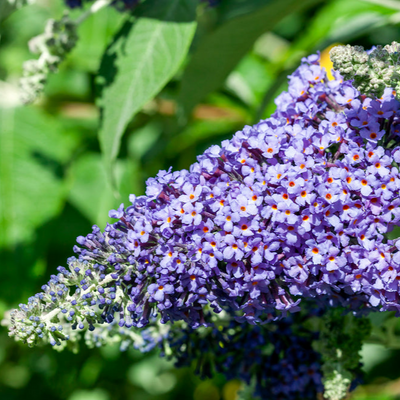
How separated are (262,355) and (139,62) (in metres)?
0.94

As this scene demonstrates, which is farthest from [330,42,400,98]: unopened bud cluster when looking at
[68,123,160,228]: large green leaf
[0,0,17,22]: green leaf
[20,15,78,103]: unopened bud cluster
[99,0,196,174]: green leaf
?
[68,123,160,228]: large green leaf

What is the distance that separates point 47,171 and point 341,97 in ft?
4.31

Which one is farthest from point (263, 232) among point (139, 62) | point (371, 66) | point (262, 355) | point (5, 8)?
point (5, 8)

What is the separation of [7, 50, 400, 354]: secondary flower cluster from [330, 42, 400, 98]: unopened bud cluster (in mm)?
38

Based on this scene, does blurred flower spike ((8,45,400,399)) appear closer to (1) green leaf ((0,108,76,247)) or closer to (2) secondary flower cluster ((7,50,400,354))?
(2) secondary flower cluster ((7,50,400,354))

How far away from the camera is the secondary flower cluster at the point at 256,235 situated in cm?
101

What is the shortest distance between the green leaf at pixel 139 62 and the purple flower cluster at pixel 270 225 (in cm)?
48

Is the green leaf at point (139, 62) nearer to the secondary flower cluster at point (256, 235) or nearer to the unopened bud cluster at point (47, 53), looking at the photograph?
the unopened bud cluster at point (47, 53)

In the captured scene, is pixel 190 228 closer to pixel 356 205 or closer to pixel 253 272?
pixel 253 272

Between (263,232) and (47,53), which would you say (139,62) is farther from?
(263,232)

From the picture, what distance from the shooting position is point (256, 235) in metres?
1.02

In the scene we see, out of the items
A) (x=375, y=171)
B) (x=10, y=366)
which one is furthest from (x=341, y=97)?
(x=10, y=366)

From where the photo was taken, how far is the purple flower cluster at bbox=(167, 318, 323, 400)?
1.38 meters

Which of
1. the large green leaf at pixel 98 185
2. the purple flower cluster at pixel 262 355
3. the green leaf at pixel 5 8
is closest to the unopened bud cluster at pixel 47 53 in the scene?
the green leaf at pixel 5 8
